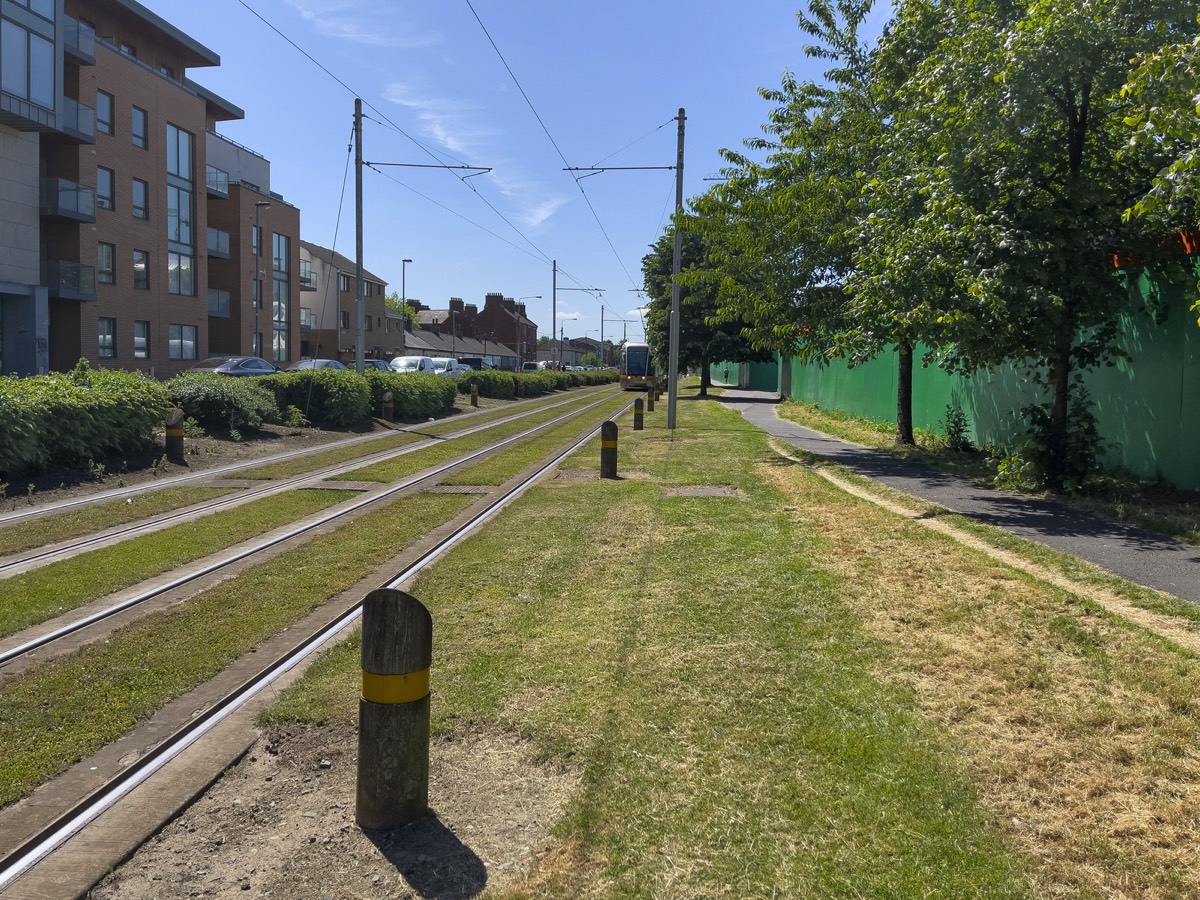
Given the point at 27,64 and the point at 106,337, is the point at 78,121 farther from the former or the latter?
the point at 106,337

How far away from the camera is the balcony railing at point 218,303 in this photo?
4619 cm

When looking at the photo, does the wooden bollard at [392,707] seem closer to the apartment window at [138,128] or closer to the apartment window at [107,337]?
the apartment window at [107,337]

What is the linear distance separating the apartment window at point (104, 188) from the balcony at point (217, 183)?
10.6 meters

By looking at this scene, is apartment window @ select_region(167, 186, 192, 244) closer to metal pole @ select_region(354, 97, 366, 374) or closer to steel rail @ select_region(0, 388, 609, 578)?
metal pole @ select_region(354, 97, 366, 374)

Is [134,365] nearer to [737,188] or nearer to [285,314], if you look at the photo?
[285,314]

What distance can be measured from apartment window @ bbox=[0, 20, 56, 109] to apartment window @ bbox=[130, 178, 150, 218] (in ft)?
24.3

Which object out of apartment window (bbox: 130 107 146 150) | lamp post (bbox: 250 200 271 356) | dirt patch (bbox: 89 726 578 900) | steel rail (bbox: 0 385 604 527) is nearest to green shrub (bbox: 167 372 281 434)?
steel rail (bbox: 0 385 604 527)

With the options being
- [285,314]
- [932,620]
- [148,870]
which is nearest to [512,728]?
[148,870]

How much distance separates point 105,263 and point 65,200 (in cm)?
370

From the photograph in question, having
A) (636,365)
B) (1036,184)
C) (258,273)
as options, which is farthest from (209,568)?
(636,365)

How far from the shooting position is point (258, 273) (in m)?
49.1

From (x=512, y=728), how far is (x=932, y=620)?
10.6 feet

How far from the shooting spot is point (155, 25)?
38531mm

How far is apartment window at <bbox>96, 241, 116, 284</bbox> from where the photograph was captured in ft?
116
